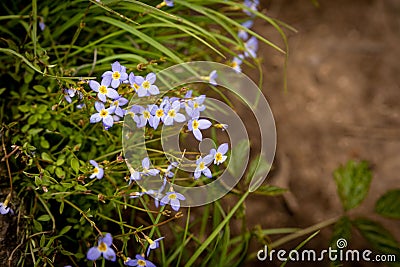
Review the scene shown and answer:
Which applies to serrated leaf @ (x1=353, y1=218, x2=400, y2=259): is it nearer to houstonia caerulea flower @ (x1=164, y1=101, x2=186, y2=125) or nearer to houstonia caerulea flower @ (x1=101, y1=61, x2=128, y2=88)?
houstonia caerulea flower @ (x1=164, y1=101, x2=186, y2=125)

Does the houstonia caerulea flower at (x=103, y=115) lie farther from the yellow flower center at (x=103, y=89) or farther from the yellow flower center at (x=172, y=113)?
the yellow flower center at (x=172, y=113)

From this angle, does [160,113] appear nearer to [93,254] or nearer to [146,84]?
[146,84]

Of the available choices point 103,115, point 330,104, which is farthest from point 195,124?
point 330,104

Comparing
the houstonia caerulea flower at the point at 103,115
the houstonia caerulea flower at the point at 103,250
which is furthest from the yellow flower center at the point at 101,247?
the houstonia caerulea flower at the point at 103,115

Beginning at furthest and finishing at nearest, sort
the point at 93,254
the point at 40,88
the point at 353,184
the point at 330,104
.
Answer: the point at 330,104 → the point at 353,184 → the point at 40,88 → the point at 93,254

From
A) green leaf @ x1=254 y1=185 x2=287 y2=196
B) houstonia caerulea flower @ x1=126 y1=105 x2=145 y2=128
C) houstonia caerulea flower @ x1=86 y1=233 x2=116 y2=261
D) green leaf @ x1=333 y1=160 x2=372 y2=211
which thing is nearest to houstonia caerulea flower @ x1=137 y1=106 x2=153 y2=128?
houstonia caerulea flower @ x1=126 y1=105 x2=145 y2=128

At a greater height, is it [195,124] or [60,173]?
[195,124]
